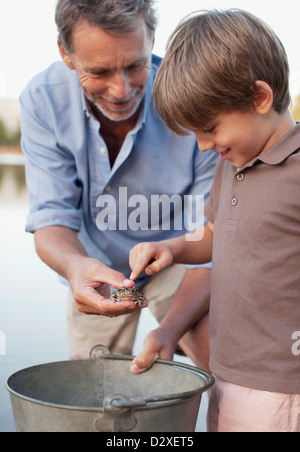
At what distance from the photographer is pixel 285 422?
1.70 metres

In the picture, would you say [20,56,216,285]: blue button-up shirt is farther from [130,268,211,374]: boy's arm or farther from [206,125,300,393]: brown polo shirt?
[206,125,300,393]: brown polo shirt

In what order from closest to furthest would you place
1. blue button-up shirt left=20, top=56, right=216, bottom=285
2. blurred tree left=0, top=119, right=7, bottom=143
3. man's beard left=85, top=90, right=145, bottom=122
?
man's beard left=85, top=90, right=145, bottom=122 < blue button-up shirt left=20, top=56, right=216, bottom=285 < blurred tree left=0, top=119, right=7, bottom=143

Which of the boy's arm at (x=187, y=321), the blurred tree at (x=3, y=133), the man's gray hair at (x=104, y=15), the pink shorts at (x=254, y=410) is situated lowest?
the blurred tree at (x=3, y=133)

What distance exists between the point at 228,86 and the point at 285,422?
2.88 feet

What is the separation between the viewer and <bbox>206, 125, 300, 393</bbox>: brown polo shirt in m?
1.68

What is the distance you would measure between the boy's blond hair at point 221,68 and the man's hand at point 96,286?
0.46 meters

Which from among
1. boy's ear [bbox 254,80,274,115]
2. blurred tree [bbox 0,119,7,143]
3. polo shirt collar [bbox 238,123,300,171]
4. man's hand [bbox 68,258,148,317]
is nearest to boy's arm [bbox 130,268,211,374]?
man's hand [bbox 68,258,148,317]

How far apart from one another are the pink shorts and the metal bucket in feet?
0.38

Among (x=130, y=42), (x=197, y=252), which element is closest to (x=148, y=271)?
(x=197, y=252)

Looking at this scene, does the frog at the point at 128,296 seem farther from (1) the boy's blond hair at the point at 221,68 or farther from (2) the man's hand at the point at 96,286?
(1) the boy's blond hair at the point at 221,68

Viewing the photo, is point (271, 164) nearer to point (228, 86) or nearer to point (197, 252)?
point (228, 86)

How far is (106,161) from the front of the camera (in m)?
2.49

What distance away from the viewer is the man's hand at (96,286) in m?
1.73

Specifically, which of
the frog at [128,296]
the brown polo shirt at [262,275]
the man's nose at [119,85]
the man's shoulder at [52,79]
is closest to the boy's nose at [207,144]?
the brown polo shirt at [262,275]
